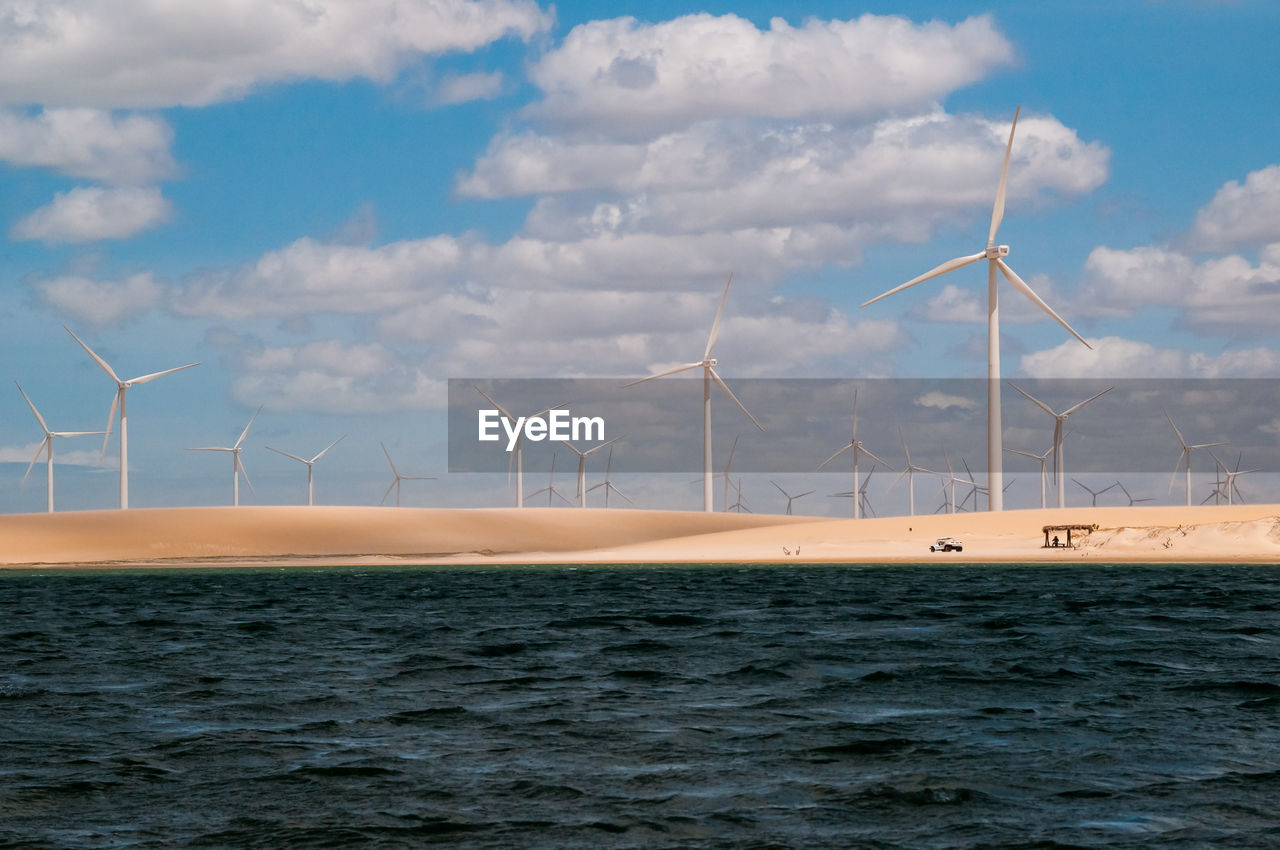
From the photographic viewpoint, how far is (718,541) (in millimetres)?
179625

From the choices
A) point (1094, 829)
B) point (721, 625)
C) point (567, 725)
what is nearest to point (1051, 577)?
point (721, 625)

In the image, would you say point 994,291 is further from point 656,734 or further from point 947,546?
point 656,734

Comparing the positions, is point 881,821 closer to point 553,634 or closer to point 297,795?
point 297,795

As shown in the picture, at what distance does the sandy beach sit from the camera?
5187 inches

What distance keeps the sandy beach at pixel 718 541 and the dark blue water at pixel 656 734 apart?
90.1 metres

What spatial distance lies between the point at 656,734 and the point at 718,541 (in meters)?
158

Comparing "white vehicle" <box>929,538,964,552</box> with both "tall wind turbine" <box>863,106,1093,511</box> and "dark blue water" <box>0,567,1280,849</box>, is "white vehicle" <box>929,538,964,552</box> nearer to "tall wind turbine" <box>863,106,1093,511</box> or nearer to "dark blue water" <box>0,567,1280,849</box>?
"tall wind turbine" <box>863,106,1093,511</box>

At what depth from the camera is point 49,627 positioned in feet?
169

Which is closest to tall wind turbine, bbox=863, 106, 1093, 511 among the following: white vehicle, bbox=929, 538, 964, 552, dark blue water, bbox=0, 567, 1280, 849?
white vehicle, bbox=929, 538, 964, 552

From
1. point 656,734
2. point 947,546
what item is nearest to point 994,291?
point 947,546

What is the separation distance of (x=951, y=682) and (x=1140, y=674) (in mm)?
4486

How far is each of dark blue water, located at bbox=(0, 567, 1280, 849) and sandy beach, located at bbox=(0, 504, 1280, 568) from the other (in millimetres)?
90110

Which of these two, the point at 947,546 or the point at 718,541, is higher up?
the point at 947,546

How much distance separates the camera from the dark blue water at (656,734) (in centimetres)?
1603
